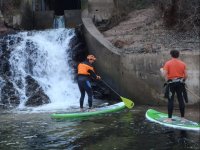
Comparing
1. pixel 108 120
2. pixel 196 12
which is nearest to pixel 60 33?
pixel 196 12

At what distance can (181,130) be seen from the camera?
31.9 feet

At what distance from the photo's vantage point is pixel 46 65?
1769cm

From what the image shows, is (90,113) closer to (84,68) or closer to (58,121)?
(58,121)

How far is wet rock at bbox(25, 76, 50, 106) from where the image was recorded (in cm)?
1562

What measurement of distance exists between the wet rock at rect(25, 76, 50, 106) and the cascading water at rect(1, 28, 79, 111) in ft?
0.41

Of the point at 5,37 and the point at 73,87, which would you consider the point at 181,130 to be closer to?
the point at 73,87

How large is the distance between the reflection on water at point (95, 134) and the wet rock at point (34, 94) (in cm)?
314

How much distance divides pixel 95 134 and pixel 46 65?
833 cm

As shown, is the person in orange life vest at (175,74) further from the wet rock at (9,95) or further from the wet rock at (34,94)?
the wet rock at (9,95)

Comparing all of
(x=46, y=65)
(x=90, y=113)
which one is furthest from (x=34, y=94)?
(x=90, y=113)

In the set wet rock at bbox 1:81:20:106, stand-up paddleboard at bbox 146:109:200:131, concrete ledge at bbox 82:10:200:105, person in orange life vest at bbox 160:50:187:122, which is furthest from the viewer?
wet rock at bbox 1:81:20:106

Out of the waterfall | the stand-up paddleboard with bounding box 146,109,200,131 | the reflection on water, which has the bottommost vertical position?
the reflection on water

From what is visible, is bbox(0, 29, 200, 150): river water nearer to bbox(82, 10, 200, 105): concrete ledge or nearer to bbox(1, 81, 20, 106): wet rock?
bbox(1, 81, 20, 106): wet rock

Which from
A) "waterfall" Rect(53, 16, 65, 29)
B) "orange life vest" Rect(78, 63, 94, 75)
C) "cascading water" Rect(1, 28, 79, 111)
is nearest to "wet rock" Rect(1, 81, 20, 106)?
"cascading water" Rect(1, 28, 79, 111)
